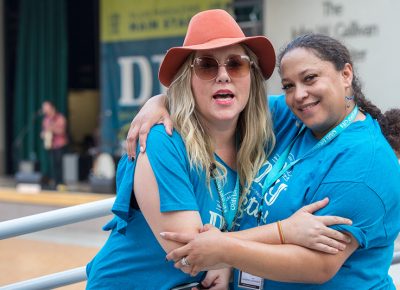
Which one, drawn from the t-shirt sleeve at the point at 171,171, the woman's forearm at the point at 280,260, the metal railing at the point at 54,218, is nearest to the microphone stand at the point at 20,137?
the metal railing at the point at 54,218

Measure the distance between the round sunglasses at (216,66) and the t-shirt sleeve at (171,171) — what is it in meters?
0.23

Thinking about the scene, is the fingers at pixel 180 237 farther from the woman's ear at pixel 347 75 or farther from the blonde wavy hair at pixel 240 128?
the woman's ear at pixel 347 75

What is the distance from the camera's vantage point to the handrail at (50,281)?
109 inches

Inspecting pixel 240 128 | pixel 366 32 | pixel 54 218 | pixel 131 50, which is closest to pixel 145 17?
pixel 131 50

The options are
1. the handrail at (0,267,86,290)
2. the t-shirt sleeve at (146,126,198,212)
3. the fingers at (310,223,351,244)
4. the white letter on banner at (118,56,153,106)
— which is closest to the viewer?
the fingers at (310,223,351,244)

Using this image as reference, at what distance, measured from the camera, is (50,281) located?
9.23 ft

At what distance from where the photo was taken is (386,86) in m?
9.53

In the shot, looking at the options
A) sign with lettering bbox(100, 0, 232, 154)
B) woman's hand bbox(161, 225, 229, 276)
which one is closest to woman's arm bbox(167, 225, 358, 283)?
woman's hand bbox(161, 225, 229, 276)

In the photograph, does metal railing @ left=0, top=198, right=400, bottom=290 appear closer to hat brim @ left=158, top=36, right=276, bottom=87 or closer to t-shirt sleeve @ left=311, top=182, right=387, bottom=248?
hat brim @ left=158, top=36, right=276, bottom=87

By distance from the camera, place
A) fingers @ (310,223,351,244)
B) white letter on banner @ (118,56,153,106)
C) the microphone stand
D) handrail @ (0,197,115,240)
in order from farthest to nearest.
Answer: the microphone stand < white letter on banner @ (118,56,153,106) < handrail @ (0,197,115,240) < fingers @ (310,223,351,244)

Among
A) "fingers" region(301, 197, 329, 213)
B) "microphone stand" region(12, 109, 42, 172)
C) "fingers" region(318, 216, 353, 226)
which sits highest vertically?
"fingers" region(301, 197, 329, 213)

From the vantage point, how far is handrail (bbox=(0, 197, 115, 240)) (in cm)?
253

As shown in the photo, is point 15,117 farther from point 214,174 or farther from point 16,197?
point 214,174

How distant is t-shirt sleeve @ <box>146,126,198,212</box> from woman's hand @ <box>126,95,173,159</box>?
0.03 metres
